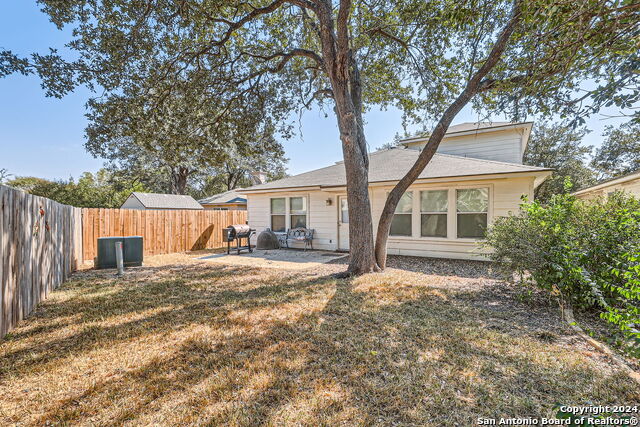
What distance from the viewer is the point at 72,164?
1008 inches

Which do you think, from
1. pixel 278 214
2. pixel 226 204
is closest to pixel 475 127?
pixel 278 214

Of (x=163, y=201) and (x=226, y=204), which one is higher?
(x=163, y=201)

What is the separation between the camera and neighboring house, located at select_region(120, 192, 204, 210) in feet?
66.9

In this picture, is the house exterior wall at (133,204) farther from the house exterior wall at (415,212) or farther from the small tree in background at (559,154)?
the small tree in background at (559,154)

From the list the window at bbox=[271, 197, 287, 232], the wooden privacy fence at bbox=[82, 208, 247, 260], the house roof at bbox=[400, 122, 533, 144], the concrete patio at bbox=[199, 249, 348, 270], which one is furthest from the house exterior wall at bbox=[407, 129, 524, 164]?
the wooden privacy fence at bbox=[82, 208, 247, 260]

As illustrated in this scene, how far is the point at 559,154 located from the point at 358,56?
20.2 meters

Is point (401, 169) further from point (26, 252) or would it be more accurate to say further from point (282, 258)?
point (26, 252)

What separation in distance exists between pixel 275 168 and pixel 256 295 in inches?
1070

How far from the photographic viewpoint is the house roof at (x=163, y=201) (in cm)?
2052

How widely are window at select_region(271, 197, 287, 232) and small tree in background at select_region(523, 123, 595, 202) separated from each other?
59.2ft

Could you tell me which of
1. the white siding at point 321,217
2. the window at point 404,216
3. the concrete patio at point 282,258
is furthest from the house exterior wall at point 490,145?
the concrete patio at point 282,258

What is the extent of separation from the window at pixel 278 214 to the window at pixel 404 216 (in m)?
4.79

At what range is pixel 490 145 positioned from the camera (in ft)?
38.4

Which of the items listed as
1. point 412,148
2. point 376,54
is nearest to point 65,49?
point 376,54
